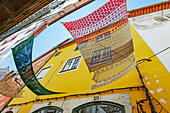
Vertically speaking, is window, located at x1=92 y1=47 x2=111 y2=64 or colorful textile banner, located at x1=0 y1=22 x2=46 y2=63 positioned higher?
colorful textile banner, located at x1=0 y1=22 x2=46 y2=63

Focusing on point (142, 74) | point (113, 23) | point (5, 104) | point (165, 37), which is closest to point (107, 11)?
point (113, 23)

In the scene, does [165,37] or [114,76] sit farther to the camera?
[165,37]

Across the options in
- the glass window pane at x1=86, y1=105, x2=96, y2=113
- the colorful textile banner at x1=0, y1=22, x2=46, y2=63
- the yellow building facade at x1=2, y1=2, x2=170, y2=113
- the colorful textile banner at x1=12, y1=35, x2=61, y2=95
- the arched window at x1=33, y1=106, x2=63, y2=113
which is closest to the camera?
the yellow building facade at x1=2, y1=2, x2=170, y2=113

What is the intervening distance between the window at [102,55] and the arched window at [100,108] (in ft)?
4.86

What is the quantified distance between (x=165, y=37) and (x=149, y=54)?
4.41ft

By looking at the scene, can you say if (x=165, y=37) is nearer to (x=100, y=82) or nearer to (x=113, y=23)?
(x=113, y=23)

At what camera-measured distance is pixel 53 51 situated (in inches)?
501

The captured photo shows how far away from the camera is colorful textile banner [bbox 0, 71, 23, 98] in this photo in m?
3.75

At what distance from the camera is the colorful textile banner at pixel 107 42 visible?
2715mm

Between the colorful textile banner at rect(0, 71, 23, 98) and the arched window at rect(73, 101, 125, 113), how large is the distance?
7.82 ft

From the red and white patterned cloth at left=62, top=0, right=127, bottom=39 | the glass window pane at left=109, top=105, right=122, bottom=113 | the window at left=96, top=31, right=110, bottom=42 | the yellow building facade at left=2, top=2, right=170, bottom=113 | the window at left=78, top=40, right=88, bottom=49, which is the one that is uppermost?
the red and white patterned cloth at left=62, top=0, right=127, bottom=39

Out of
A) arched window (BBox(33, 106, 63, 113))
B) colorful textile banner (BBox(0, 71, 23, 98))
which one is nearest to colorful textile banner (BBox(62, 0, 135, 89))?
arched window (BBox(33, 106, 63, 113))

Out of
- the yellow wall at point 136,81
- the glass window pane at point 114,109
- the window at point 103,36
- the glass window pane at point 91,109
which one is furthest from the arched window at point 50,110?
the window at point 103,36

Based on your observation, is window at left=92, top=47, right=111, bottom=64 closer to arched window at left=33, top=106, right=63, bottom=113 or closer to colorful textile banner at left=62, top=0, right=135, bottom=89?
colorful textile banner at left=62, top=0, right=135, bottom=89
